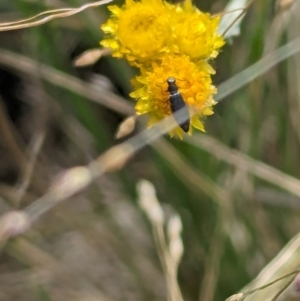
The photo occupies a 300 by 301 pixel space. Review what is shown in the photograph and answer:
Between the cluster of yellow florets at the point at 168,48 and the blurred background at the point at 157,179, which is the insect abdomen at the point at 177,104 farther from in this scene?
the blurred background at the point at 157,179

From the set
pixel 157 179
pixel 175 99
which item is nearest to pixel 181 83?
pixel 175 99

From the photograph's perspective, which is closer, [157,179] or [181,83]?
[181,83]

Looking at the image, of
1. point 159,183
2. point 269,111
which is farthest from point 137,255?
point 269,111

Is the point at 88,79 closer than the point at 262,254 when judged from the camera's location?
No

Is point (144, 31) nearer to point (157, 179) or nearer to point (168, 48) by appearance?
point (168, 48)

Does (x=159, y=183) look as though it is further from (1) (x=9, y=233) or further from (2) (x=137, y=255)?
(1) (x=9, y=233)

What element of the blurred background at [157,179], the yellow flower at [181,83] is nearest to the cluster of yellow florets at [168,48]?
the yellow flower at [181,83]
